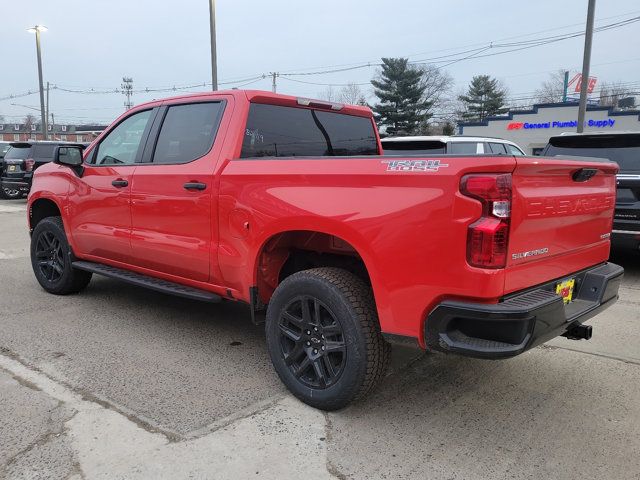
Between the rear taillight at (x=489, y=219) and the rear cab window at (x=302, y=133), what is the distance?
1.86m

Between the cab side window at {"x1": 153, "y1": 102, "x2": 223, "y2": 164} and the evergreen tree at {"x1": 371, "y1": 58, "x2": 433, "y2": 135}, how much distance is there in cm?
4818

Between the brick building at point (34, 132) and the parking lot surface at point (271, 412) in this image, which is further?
the brick building at point (34, 132)

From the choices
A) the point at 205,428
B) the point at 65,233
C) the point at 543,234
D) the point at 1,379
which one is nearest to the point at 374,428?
the point at 205,428

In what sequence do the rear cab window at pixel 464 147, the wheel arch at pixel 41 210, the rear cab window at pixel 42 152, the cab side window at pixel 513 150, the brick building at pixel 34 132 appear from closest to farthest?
1. the wheel arch at pixel 41 210
2. the rear cab window at pixel 464 147
3. the cab side window at pixel 513 150
4. the rear cab window at pixel 42 152
5. the brick building at pixel 34 132

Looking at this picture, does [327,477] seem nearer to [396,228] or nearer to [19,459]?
[396,228]

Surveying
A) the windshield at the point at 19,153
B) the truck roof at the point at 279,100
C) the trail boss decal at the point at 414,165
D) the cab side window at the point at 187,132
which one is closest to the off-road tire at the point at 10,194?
the windshield at the point at 19,153

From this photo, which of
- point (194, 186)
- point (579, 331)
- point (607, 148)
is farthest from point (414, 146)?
point (579, 331)

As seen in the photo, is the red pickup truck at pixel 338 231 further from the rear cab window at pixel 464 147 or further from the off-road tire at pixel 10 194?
the off-road tire at pixel 10 194

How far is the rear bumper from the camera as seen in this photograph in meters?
2.52

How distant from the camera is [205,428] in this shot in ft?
9.96

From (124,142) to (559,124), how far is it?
102ft

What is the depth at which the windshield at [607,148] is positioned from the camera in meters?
6.46

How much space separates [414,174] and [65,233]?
13.6 ft

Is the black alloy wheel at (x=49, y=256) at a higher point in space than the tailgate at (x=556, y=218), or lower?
lower
